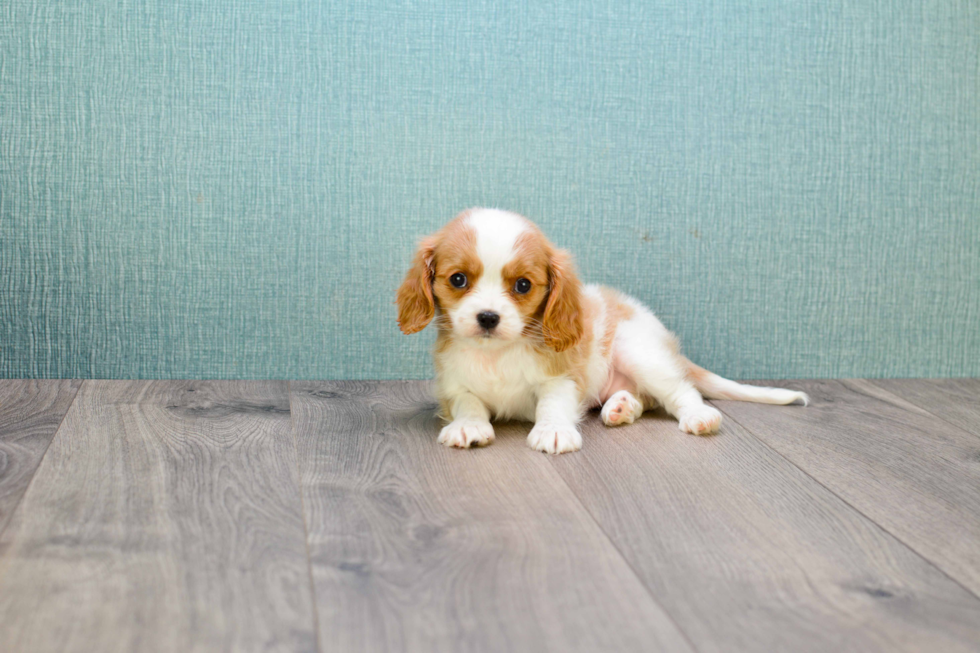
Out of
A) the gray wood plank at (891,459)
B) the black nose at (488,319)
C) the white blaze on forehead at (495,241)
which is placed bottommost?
the gray wood plank at (891,459)

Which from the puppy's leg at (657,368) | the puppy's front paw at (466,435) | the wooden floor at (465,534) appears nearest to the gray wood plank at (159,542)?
the wooden floor at (465,534)

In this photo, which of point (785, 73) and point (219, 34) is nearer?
point (219, 34)

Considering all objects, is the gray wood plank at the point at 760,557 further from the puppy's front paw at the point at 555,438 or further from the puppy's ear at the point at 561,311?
the puppy's ear at the point at 561,311

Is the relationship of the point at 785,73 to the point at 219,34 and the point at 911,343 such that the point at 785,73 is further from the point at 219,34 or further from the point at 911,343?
the point at 219,34

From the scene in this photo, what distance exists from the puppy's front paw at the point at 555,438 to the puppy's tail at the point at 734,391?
2.07 ft

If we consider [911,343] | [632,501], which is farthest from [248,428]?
[911,343]

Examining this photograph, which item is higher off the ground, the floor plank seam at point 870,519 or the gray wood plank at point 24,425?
the floor plank seam at point 870,519

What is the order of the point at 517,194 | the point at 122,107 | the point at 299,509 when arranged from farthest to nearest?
the point at 517,194 < the point at 122,107 < the point at 299,509

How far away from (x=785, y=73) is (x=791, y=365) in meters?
0.94

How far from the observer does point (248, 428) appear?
6.98 feet

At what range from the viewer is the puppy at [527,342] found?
2031 millimetres

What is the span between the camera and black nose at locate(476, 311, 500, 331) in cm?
199

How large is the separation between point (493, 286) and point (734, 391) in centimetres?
92

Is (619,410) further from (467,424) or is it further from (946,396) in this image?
(946,396)
